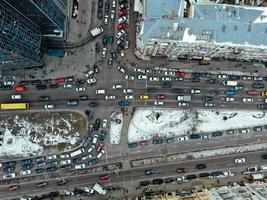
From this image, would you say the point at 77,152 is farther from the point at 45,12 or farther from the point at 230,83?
the point at 230,83

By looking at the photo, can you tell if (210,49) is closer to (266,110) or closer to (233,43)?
(233,43)

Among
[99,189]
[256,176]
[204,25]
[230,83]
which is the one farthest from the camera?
[256,176]

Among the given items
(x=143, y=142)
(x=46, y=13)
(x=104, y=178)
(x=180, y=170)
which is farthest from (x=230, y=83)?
(x=46, y=13)

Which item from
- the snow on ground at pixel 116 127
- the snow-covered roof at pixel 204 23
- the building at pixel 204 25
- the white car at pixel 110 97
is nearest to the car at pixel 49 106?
the white car at pixel 110 97

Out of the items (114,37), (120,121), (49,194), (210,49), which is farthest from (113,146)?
(210,49)

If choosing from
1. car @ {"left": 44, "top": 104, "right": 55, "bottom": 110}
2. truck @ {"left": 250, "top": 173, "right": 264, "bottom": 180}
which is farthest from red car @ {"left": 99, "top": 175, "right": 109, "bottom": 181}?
truck @ {"left": 250, "top": 173, "right": 264, "bottom": 180}

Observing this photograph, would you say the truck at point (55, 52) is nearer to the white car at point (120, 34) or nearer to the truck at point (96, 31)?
the truck at point (96, 31)
